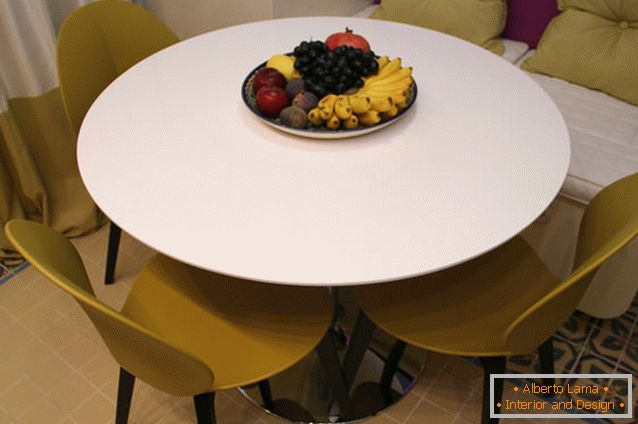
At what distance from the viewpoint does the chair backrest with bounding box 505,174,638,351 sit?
102 cm

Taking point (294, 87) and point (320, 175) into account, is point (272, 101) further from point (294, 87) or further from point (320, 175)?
point (320, 175)

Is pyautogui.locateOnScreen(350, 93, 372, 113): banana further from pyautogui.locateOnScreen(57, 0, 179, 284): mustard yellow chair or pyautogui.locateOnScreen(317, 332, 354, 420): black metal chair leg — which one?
pyautogui.locateOnScreen(57, 0, 179, 284): mustard yellow chair

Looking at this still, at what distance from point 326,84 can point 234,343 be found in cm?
61

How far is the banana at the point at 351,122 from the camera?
1.27 meters

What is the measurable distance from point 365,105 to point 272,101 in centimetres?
21

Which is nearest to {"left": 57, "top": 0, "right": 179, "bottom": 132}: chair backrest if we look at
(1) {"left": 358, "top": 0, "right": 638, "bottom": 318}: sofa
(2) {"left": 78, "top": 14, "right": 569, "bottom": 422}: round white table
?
(2) {"left": 78, "top": 14, "right": 569, "bottom": 422}: round white table

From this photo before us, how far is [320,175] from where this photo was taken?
1.21m

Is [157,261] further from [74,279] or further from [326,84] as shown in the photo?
[326,84]

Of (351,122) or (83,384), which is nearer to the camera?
(351,122)

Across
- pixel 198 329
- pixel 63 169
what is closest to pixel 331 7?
pixel 63 169

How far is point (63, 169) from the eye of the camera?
2.23 m

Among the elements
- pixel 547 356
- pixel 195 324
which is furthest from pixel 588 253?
pixel 195 324

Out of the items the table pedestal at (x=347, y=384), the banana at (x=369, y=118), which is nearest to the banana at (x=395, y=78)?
the banana at (x=369, y=118)

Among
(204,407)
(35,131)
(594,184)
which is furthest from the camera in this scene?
(35,131)
